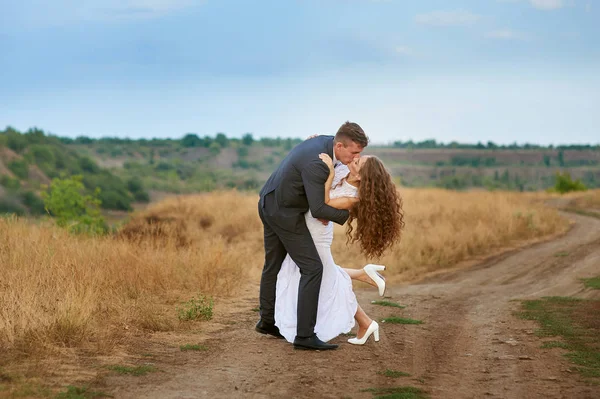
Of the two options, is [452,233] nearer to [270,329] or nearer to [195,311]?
[195,311]

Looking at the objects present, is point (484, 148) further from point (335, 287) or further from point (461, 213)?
point (335, 287)

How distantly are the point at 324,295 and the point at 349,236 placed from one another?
2.12ft

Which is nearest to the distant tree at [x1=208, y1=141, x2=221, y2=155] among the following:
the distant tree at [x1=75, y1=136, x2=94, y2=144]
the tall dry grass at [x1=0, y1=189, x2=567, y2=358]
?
the distant tree at [x1=75, y1=136, x2=94, y2=144]

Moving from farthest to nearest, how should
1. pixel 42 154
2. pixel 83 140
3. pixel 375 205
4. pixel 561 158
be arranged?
1. pixel 561 158
2. pixel 83 140
3. pixel 42 154
4. pixel 375 205

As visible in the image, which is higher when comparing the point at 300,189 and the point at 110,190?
the point at 300,189

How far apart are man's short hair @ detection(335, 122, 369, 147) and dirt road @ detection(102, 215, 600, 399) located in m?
2.06

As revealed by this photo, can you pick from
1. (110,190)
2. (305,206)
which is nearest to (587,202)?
(110,190)

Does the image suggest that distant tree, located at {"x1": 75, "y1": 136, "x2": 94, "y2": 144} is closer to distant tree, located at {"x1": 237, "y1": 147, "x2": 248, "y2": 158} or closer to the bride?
distant tree, located at {"x1": 237, "y1": 147, "x2": 248, "y2": 158}

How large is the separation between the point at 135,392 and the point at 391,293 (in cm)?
750

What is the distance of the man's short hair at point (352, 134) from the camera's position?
288 inches

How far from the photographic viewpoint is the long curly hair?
7.69 m

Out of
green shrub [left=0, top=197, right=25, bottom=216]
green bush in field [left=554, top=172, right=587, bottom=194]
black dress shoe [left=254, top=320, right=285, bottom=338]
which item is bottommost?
green shrub [left=0, top=197, right=25, bottom=216]

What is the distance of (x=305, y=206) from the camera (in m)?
7.84

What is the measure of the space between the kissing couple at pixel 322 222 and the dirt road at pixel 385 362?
1.04ft
